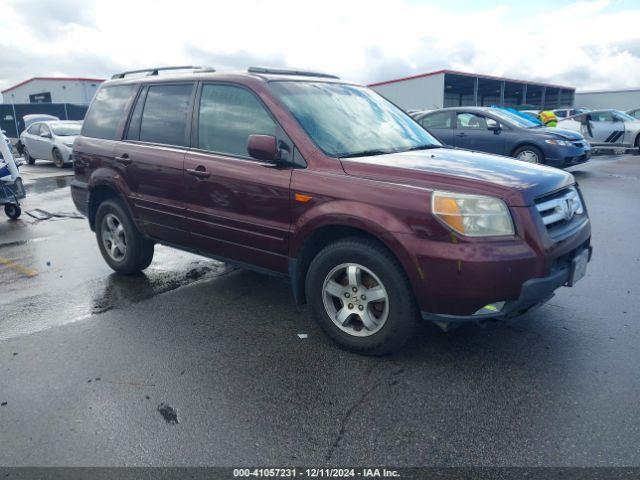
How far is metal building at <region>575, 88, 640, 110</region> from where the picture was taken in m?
48.1

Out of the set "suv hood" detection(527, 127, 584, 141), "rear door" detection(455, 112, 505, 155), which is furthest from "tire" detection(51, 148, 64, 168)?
"suv hood" detection(527, 127, 584, 141)

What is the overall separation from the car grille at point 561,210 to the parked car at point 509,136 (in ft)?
24.6

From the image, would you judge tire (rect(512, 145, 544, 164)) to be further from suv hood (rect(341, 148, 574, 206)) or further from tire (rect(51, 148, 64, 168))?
tire (rect(51, 148, 64, 168))

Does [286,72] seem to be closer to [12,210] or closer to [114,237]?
[114,237]

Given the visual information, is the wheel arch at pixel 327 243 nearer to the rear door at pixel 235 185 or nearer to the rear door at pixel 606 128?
the rear door at pixel 235 185

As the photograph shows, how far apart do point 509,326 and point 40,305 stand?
395 cm

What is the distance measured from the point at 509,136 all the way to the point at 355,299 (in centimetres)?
933

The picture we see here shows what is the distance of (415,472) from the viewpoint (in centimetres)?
240

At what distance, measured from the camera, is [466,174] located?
328 centimetres

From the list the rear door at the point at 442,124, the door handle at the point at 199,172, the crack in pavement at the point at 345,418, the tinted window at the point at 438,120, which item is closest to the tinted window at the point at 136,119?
the door handle at the point at 199,172

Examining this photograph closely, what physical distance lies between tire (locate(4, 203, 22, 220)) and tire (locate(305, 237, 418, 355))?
275 inches

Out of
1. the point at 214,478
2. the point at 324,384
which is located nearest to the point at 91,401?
the point at 214,478

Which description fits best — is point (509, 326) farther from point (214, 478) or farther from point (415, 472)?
point (214, 478)

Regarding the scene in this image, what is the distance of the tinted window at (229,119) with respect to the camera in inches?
154
